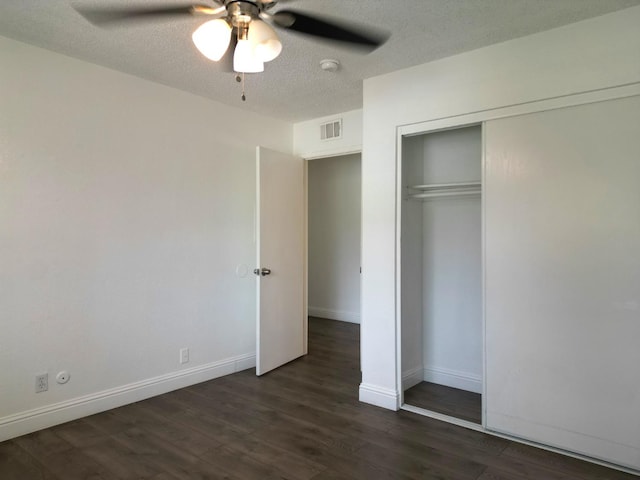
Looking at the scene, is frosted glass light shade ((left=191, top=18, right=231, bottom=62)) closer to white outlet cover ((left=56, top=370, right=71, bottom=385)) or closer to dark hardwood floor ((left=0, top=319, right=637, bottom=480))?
dark hardwood floor ((left=0, top=319, right=637, bottom=480))

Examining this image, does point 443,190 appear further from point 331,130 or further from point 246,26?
point 246,26

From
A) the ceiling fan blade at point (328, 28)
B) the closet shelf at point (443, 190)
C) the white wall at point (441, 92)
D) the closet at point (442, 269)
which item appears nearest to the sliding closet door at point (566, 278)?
the white wall at point (441, 92)

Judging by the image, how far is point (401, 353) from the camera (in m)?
3.15

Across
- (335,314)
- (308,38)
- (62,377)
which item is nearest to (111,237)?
(62,377)

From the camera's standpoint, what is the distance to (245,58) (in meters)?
1.80

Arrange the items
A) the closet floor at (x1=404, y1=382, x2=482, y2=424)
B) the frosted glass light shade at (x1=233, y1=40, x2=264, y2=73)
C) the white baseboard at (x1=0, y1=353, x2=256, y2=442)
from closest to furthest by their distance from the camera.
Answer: the frosted glass light shade at (x1=233, y1=40, x2=264, y2=73) → the white baseboard at (x1=0, y1=353, x2=256, y2=442) → the closet floor at (x1=404, y1=382, x2=482, y2=424)

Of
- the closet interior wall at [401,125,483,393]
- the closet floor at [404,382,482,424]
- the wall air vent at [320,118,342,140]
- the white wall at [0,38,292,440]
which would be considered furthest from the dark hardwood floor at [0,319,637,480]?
the wall air vent at [320,118,342,140]

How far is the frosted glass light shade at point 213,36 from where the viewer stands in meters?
1.64

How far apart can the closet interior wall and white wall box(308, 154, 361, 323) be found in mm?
2476

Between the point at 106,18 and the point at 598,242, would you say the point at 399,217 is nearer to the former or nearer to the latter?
the point at 598,242

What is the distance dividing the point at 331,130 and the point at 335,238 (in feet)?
8.20

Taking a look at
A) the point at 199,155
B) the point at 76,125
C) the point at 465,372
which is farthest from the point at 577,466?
the point at 76,125

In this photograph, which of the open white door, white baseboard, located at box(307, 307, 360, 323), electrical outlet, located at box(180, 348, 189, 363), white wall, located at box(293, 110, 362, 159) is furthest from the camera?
white baseboard, located at box(307, 307, 360, 323)

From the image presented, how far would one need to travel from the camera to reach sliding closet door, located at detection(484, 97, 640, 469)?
7.43 ft
